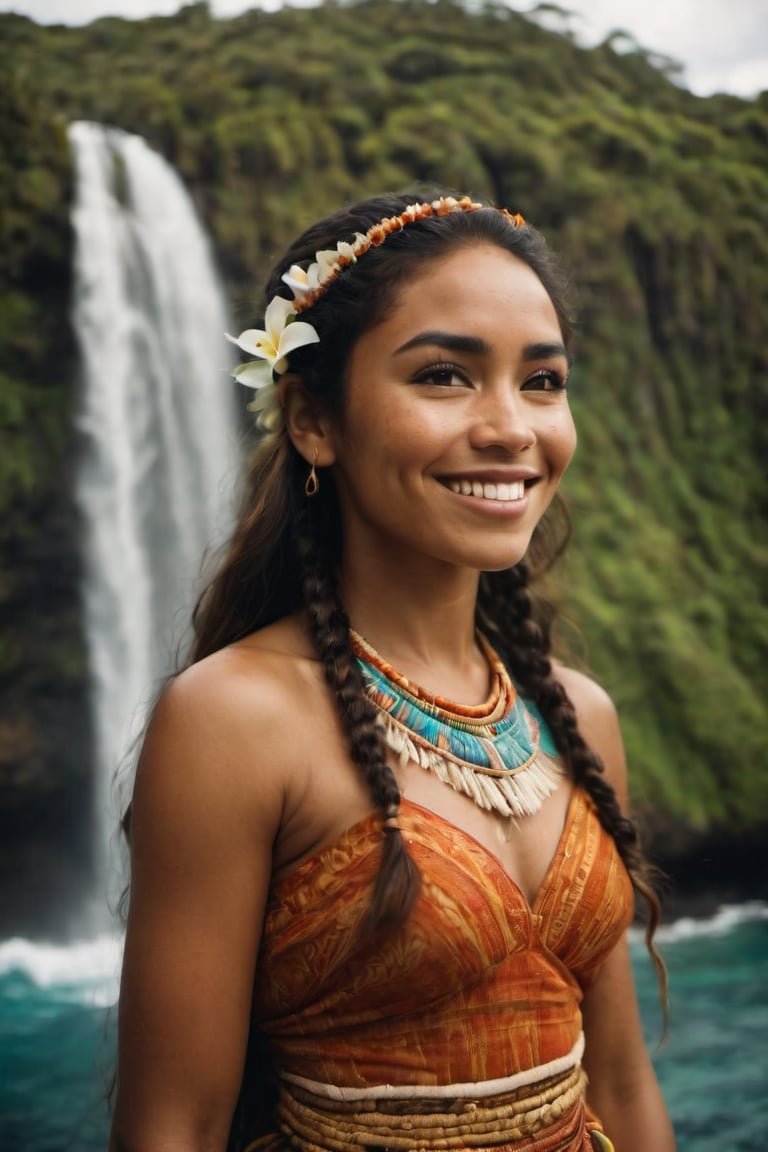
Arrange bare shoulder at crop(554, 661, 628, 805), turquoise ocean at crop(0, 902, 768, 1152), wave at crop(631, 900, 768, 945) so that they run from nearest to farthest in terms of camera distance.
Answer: bare shoulder at crop(554, 661, 628, 805), turquoise ocean at crop(0, 902, 768, 1152), wave at crop(631, 900, 768, 945)

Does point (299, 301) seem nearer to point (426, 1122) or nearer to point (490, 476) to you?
point (490, 476)

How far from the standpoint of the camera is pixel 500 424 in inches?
70.4

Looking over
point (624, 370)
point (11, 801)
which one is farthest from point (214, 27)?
point (11, 801)

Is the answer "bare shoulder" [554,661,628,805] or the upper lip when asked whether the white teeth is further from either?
"bare shoulder" [554,661,628,805]

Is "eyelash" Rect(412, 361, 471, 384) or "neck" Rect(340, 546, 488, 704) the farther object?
"neck" Rect(340, 546, 488, 704)

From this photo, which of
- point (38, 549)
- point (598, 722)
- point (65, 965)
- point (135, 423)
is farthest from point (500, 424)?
point (135, 423)

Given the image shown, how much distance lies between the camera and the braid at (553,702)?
204 cm

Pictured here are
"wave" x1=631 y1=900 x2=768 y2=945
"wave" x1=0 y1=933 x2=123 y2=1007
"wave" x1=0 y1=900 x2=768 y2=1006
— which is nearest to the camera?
"wave" x1=0 y1=933 x2=123 y2=1007

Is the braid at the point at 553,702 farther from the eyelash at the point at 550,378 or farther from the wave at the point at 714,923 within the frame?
the wave at the point at 714,923

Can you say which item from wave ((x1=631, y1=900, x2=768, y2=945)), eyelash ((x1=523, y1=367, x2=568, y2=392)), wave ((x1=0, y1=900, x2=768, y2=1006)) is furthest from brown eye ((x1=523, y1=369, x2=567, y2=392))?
wave ((x1=631, y1=900, x2=768, y2=945))

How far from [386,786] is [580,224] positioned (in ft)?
34.0

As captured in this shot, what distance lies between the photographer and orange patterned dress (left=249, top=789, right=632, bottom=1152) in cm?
166

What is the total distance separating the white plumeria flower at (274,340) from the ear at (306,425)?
0.13 ft

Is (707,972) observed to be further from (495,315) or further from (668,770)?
(495,315)
